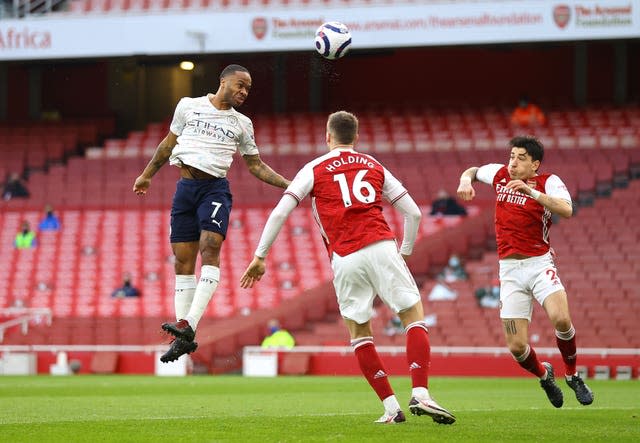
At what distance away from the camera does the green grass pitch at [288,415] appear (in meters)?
8.08

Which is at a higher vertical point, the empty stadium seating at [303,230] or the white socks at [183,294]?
the empty stadium seating at [303,230]

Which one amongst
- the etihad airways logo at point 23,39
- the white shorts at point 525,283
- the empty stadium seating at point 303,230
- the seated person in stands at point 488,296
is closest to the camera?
the white shorts at point 525,283

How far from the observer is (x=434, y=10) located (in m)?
28.9

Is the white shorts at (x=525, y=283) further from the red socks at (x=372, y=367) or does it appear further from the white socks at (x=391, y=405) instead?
the white socks at (x=391, y=405)

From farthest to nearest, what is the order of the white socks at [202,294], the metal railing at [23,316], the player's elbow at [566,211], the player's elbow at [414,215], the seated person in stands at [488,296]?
the metal railing at [23,316] → the seated person in stands at [488,296] → the white socks at [202,294] → the player's elbow at [566,211] → the player's elbow at [414,215]

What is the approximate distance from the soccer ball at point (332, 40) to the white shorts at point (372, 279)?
356cm

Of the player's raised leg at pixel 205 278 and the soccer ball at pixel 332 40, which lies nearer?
the player's raised leg at pixel 205 278

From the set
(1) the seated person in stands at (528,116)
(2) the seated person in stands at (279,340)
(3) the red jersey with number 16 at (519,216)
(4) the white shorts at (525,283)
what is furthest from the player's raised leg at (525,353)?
(1) the seated person in stands at (528,116)

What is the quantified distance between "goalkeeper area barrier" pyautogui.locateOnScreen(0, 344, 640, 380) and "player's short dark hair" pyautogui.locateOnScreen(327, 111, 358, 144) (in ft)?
41.8

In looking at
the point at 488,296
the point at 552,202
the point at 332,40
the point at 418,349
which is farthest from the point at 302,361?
the point at 418,349

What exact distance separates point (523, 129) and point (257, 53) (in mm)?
7154

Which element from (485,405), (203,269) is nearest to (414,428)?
(203,269)

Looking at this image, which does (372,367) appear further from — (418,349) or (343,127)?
(343,127)

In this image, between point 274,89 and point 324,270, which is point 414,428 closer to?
point 324,270
